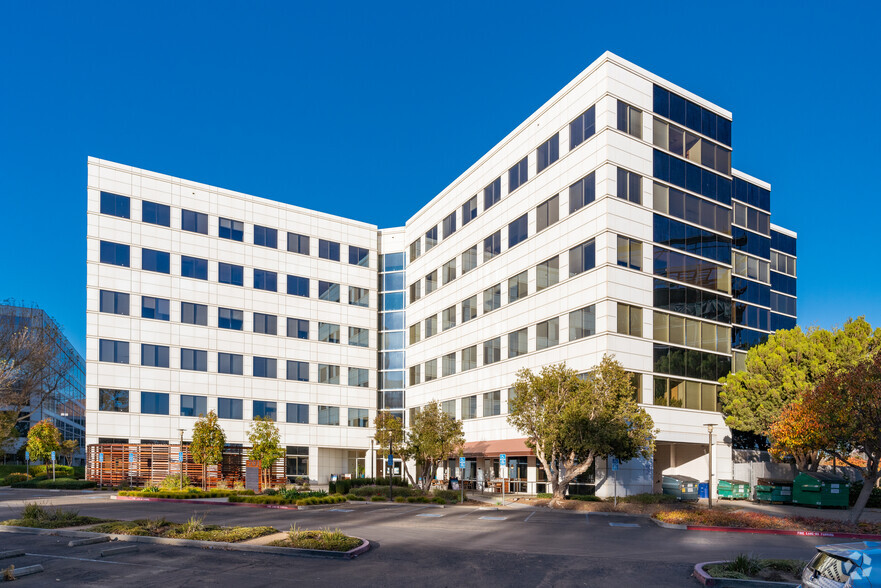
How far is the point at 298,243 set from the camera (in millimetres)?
68312

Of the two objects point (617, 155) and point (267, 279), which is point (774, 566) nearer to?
point (617, 155)

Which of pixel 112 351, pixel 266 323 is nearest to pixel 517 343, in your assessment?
pixel 266 323

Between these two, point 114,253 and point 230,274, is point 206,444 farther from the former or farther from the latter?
point 114,253

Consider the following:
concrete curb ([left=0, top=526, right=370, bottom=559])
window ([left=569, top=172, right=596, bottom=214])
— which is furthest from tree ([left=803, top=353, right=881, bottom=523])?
window ([left=569, top=172, right=596, bottom=214])

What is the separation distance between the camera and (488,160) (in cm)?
5619

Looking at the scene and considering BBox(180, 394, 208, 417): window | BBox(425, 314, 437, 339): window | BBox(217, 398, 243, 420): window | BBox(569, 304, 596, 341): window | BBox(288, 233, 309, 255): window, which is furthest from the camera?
BBox(288, 233, 309, 255): window

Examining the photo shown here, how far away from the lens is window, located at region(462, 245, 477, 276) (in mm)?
57500

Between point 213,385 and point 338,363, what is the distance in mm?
11820

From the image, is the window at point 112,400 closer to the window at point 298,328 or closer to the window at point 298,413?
the window at point 298,413

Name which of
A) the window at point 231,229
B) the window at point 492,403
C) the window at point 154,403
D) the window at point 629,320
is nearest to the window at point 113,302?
the window at point 154,403

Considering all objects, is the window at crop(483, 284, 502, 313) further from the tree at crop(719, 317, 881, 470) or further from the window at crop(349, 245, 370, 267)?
the window at crop(349, 245, 370, 267)

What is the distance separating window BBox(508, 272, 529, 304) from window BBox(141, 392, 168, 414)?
30.1 m

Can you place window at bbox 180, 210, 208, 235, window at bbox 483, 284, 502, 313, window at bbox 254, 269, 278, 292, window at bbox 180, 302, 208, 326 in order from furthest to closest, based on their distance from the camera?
1. window at bbox 254, 269, 278, 292
2. window at bbox 180, 210, 208, 235
3. window at bbox 180, 302, 208, 326
4. window at bbox 483, 284, 502, 313

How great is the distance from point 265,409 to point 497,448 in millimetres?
24319
